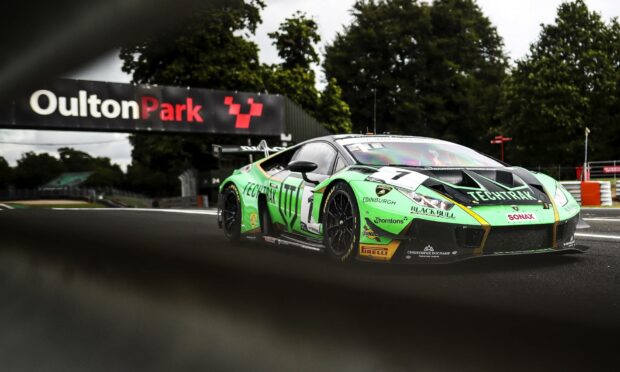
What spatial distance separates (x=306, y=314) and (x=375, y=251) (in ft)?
4.93

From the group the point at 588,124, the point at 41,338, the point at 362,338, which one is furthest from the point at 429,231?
the point at 588,124

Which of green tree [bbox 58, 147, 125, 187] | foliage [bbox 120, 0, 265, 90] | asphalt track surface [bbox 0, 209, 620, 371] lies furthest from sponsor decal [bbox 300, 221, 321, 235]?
green tree [bbox 58, 147, 125, 187]

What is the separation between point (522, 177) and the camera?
5.45 meters

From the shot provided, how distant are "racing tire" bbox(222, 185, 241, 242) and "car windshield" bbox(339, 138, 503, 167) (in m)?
1.76

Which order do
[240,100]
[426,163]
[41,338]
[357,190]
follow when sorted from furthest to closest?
1. [240,100]
2. [426,163]
3. [357,190]
4. [41,338]

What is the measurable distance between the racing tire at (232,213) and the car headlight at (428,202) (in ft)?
9.40

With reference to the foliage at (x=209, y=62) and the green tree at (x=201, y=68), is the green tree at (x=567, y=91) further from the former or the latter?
the foliage at (x=209, y=62)

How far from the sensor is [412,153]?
237 inches

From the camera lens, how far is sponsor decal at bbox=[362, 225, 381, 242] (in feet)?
16.5

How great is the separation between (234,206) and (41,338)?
4.33m

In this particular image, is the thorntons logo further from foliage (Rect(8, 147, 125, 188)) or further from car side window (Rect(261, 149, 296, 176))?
foliage (Rect(8, 147, 125, 188))

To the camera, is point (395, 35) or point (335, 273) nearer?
point (335, 273)

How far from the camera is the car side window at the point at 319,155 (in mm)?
6129

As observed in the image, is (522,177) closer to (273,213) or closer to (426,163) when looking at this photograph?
(426,163)
